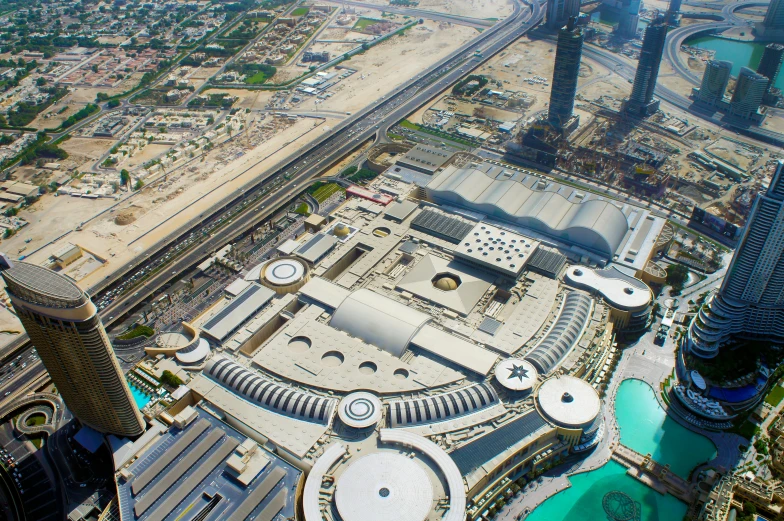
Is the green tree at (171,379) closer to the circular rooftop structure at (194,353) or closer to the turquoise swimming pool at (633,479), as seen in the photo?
the circular rooftop structure at (194,353)

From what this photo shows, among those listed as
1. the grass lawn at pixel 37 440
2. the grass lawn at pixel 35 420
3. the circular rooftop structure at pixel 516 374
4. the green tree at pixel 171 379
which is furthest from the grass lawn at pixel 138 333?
the circular rooftop structure at pixel 516 374

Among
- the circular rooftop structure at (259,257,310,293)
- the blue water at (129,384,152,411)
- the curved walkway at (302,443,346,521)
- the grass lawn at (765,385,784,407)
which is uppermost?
the curved walkway at (302,443,346,521)

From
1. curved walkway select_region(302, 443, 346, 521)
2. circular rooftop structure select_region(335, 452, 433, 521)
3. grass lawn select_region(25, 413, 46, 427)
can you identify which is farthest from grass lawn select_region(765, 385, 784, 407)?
grass lawn select_region(25, 413, 46, 427)

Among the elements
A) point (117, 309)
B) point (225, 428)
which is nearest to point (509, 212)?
point (225, 428)

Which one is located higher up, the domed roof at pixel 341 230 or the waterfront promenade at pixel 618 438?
the domed roof at pixel 341 230

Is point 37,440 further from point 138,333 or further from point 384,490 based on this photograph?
point 384,490

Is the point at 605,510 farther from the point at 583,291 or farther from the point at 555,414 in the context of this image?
the point at 583,291

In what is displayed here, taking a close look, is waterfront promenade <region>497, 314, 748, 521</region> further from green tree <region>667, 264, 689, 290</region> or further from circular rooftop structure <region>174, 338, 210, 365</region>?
circular rooftop structure <region>174, 338, 210, 365</region>
